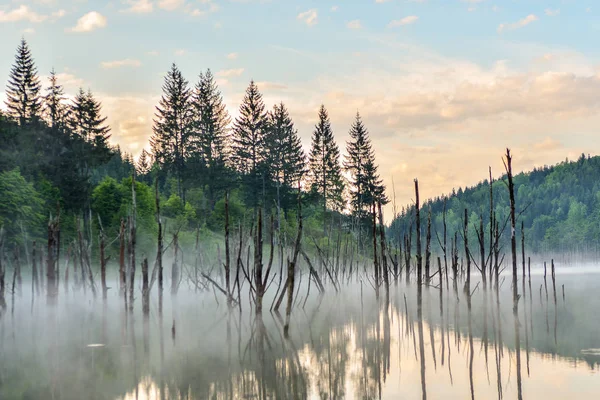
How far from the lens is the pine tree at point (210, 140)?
224 feet

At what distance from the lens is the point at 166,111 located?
240 ft

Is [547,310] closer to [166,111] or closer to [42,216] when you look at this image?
[42,216]

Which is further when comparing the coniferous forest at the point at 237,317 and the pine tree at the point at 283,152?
the pine tree at the point at 283,152

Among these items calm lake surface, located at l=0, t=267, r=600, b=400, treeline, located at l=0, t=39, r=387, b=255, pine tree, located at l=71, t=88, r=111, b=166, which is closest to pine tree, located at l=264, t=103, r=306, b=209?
treeline, located at l=0, t=39, r=387, b=255

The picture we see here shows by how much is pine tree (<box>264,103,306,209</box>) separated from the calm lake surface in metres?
44.5

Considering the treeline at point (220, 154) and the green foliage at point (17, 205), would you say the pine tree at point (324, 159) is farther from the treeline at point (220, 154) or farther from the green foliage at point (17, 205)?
the green foliage at point (17, 205)

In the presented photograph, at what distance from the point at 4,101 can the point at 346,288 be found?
4795cm

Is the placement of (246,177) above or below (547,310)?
above

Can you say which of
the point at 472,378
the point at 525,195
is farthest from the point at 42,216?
the point at 525,195

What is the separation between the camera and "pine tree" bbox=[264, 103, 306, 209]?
68.0 m

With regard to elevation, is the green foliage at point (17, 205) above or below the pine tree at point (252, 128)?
below

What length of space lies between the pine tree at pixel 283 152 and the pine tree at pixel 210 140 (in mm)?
5460

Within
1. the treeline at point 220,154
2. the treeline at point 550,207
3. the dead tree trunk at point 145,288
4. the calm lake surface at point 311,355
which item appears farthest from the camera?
the treeline at point 550,207

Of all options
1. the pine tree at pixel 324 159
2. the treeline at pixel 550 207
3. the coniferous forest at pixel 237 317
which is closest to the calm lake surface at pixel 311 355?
the coniferous forest at pixel 237 317
